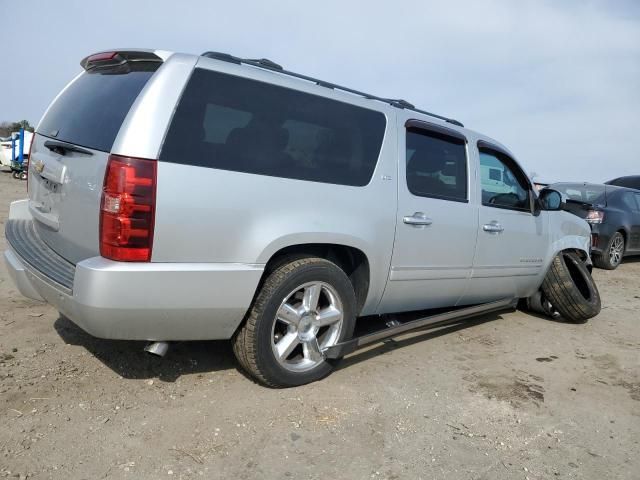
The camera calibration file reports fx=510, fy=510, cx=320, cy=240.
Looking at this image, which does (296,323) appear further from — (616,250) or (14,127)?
(14,127)

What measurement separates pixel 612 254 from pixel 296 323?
8.34 meters

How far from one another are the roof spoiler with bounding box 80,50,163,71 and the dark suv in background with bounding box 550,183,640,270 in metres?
8.14

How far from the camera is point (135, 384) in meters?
3.04

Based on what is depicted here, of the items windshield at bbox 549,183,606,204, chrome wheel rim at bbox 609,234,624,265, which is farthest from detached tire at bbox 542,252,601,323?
windshield at bbox 549,183,606,204

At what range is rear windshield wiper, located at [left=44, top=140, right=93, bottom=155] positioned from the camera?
8.71ft

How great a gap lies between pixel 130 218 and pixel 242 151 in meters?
0.69

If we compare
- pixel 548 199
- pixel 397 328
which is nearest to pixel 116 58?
pixel 397 328

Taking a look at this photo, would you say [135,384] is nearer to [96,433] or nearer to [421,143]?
[96,433]

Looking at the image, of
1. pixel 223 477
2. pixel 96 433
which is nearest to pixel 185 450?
pixel 223 477

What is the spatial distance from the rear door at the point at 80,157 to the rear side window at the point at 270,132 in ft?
1.06

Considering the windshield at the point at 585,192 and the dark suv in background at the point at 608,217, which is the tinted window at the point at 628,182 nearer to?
the dark suv in background at the point at 608,217

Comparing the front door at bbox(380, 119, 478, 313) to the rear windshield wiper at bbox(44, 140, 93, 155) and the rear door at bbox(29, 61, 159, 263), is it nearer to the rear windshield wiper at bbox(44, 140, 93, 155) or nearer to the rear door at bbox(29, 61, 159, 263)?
the rear door at bbox(29, 61, 159, 263)

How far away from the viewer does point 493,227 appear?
430 centimetres

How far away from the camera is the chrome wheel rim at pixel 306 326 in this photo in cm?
304
